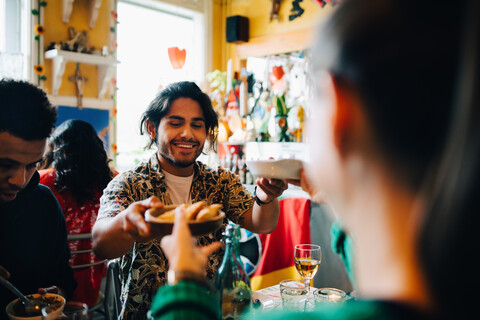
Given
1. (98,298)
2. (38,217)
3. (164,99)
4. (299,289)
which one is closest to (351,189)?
(299,289)

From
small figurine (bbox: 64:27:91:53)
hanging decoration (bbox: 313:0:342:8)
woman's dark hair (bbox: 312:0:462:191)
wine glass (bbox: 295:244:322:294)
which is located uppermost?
hanging decoration (bbox: 313:0:342:8)

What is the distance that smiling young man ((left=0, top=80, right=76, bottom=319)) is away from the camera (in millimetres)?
1244

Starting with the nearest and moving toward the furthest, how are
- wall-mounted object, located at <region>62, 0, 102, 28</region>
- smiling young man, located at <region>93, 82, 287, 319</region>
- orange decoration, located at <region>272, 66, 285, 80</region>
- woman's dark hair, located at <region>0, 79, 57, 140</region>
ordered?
woman's dark hair, located at <region>0, 79, 57, 140</region>, smiling young man, located at <region>93, 82, 287, 319</region>, wall-mounted object, located at <region>62, 0, 102, 28</region>, orange decoration, located at <region>272, 66, 285, 80</region>

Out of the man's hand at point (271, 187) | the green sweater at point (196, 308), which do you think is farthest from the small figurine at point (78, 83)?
the green sweater at point (196, 308)

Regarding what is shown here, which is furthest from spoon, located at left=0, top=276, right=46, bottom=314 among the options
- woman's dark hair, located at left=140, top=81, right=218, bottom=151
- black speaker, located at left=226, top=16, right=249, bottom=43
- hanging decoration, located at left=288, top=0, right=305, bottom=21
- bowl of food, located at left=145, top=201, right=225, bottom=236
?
black speaker, located at left=226, top=16, right=249, bottom=43

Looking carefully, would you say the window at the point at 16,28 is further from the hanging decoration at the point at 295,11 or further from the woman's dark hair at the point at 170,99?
the hanging decoration at the point at 295,11

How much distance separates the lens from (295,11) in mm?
4195

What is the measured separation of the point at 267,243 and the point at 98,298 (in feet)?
3.95

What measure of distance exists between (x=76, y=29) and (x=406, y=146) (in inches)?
148

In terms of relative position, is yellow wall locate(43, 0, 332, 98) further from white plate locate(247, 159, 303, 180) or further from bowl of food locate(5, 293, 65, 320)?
bowl of food locate(5, 293, 65, 320)

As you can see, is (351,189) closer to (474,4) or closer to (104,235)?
(474,4)

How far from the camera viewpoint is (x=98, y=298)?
2.41 m

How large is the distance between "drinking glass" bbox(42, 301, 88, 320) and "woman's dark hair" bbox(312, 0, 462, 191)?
0.78m

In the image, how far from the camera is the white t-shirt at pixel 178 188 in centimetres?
170
